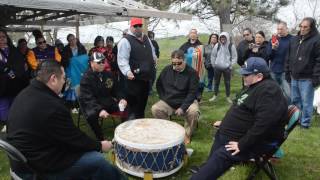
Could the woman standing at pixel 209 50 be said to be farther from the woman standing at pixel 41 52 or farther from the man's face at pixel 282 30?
the woman standing at pixel 41 52

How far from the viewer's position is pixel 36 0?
5.04 m

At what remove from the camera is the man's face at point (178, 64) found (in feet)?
17.9

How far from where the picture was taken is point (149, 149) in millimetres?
3887

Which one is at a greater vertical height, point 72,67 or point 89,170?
point 72,67

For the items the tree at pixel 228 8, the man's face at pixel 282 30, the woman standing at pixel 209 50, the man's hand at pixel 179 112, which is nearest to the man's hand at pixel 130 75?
the man's hand at pixel 179 112

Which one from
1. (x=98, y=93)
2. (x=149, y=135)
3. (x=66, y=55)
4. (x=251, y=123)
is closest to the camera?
(x=251, y=123)

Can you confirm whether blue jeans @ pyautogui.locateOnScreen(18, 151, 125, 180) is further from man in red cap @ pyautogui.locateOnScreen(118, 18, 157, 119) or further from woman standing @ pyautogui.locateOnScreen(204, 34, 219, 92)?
woman standing @ pyautogui.locateOnScreen(204, 34, 219, 92)

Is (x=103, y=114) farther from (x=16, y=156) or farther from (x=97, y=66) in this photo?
(x=16, y=156)

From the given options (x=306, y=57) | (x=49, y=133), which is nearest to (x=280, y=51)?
(x=306, y=57)

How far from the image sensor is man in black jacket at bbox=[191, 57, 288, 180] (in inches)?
135

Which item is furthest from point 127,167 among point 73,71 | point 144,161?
point 73,71

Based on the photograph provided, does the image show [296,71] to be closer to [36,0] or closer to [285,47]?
[285,47]

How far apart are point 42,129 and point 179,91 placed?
2.95m

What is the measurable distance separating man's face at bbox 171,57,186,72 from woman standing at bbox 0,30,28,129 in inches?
93.8
